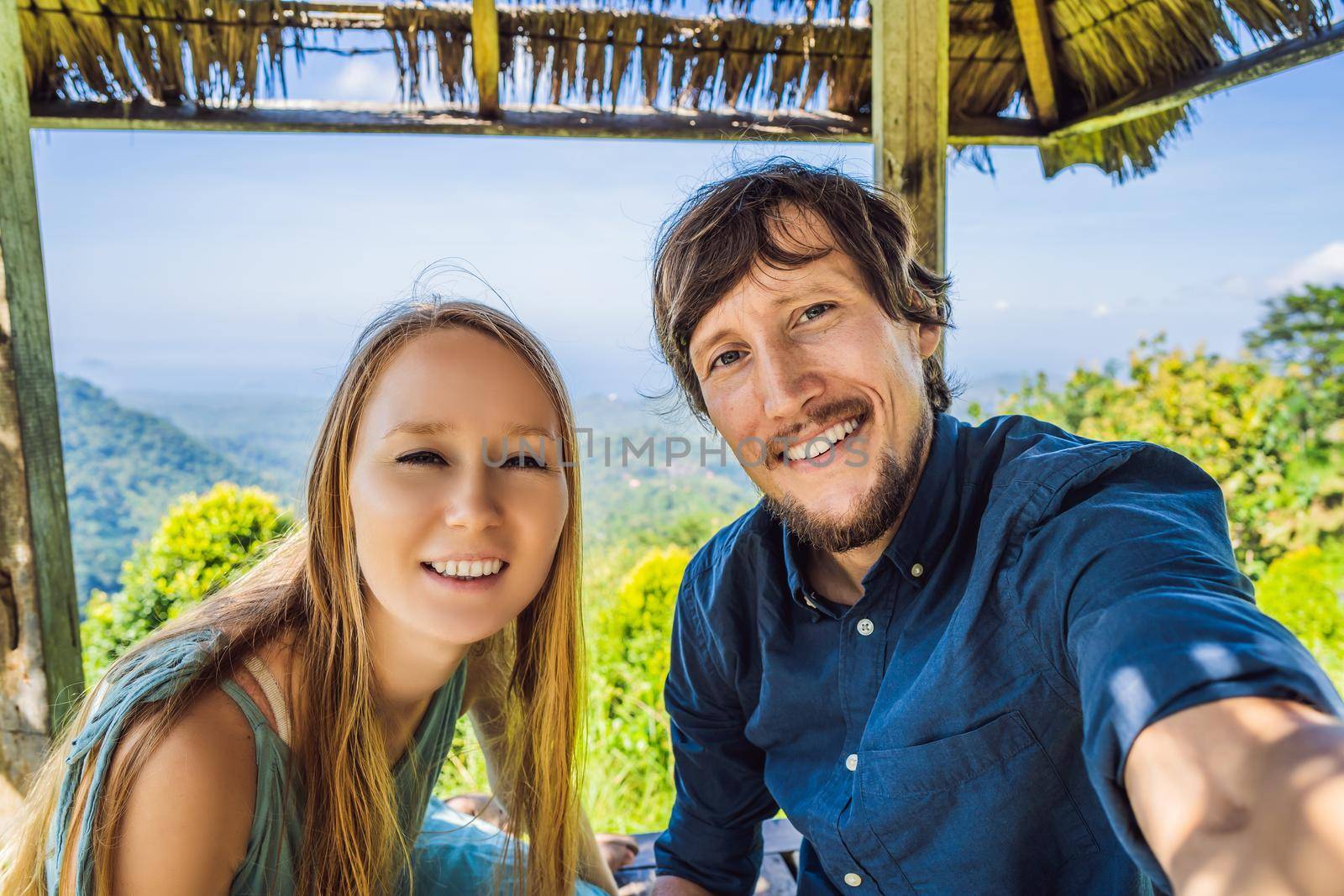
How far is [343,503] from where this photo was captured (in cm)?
192

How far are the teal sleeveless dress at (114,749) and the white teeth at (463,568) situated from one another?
436 millimetres

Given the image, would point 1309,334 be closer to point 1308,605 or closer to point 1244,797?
point 1308,605

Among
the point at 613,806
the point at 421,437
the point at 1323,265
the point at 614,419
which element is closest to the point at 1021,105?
the point at 421,437

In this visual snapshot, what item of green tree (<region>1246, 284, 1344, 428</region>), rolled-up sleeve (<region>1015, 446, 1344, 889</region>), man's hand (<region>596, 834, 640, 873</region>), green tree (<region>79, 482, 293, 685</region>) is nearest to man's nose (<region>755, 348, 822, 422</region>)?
rolled-up sleeve (<region>1015, 446, 1344, 889</region>)

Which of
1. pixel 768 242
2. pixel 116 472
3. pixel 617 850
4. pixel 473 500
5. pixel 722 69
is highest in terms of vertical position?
pixel 722 69

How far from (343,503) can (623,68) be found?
8.64 feet

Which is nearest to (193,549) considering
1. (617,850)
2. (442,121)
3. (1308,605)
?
(442,121)

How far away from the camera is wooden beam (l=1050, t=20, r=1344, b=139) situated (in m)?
3.04

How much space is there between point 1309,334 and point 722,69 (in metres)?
10.3

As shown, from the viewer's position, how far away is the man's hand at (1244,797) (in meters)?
0.83

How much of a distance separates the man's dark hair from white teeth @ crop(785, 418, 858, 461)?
30 centimetres

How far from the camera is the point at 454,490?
1.79 meters

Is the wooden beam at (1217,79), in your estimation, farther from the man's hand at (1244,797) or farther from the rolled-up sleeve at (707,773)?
the man's hand at (1244,797)

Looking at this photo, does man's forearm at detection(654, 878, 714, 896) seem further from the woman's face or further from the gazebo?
the gazebo
